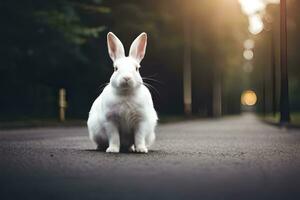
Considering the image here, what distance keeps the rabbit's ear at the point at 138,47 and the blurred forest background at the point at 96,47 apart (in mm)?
9550

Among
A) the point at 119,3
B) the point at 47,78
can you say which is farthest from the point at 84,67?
the point at 119,3

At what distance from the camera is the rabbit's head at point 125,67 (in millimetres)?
10836

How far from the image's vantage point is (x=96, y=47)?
43719 mm

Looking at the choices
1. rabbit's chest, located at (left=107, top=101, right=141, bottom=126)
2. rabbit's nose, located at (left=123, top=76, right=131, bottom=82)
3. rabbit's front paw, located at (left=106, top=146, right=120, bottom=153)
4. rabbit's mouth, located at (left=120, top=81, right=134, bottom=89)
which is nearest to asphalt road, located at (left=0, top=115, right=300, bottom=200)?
rabbit's front paw, located at (left=106, top=146, right=120, bottom=153)

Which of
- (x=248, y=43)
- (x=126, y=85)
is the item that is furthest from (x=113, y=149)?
(x=248, y=43)

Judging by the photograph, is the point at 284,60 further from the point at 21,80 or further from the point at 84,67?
the point at 84,67

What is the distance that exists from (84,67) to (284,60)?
16936 mm

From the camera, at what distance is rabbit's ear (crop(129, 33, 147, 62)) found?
1170cm

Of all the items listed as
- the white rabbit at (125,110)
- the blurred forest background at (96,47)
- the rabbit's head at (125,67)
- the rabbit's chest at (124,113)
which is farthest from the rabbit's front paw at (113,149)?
the blurred forest background at (96,47)

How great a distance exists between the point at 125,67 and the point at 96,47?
1294 inches

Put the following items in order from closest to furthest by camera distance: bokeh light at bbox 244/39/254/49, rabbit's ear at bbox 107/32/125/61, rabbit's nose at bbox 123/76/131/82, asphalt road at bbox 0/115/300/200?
asphalt road at bbox 0/115/300/200 → rabbit's nose at bbox 123/76/131/82 → rabbit's ear at bbox 107/32/125/61 → bokeh light at bbox 244/39/254/49

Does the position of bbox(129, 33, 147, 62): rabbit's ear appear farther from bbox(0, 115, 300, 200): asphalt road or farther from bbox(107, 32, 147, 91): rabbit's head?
bbox(0, 115, 300, 200): asphalt road

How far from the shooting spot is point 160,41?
168 ft

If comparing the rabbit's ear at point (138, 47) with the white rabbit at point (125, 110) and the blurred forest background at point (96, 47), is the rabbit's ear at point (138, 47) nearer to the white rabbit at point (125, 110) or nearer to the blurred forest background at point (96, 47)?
the white rabbit at point (125, 110)
